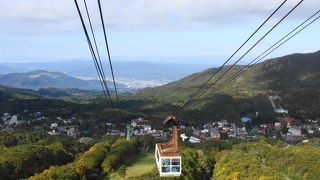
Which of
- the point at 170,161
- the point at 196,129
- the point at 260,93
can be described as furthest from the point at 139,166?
the point at 260,93

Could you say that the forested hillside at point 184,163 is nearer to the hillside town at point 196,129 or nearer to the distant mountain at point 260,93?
the hillside town at point 196,129

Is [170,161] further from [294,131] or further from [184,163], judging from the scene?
[294,131]

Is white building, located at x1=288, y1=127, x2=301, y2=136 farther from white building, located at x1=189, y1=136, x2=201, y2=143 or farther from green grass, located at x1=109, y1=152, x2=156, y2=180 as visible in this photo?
green grass, located at x1=109, y1=152, x2=156, y2=180

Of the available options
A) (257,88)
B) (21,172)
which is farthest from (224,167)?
(257,88)

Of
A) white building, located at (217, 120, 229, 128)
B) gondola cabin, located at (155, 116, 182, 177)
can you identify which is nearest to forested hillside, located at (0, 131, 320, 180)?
gondola cabin, located at (155, 116, 182, 177)

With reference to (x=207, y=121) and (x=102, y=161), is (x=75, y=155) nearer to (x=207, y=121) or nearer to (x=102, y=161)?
(x=102, y=161)

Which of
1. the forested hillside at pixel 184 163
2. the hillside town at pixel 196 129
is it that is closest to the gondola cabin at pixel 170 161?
the forested hillside at pixel 184 163
